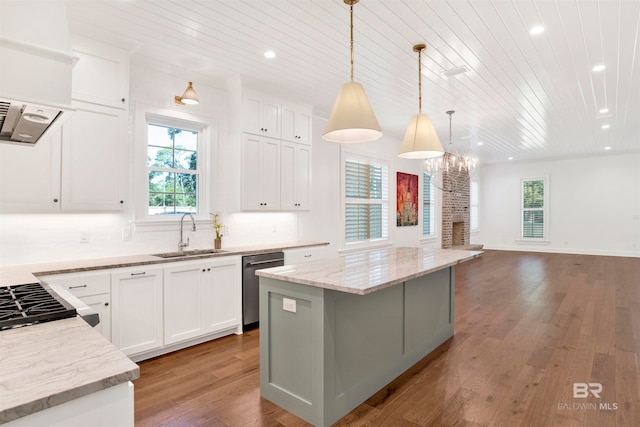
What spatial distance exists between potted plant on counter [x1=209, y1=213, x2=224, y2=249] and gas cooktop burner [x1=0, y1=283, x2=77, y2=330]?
2165mm

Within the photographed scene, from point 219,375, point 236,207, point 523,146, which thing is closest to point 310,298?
point 219,375

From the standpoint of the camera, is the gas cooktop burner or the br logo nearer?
the gas cooktop burner

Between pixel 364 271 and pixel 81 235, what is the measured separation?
2.62 m

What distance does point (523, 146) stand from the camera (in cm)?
827

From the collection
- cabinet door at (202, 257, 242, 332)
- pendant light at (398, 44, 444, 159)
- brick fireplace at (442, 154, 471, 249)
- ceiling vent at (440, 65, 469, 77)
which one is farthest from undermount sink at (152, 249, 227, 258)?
brick fireplace at (442, 154, 471, 249)

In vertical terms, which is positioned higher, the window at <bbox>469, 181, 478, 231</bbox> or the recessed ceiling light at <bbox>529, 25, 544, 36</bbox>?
the recessed ceiling light at <bbox>529, 25, 544, 36</bbox>

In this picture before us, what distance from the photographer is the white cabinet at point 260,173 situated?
13.3 feet

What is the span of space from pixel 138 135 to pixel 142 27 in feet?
3.54

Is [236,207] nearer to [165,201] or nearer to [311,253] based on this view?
[165,201]

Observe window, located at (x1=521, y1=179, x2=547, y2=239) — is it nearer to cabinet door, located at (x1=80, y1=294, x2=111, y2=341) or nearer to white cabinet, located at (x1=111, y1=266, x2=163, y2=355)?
→ white cabinet, located at (x1=111, y1=266, x2=163, y2=355)

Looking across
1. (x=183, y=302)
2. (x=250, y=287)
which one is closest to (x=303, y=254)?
(x=250, y=287)

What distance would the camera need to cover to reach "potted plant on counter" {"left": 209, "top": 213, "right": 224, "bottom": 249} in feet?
13.2

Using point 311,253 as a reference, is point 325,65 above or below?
above

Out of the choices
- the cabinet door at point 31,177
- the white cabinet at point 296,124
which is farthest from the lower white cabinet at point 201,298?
the white cabinet at point 296,124
